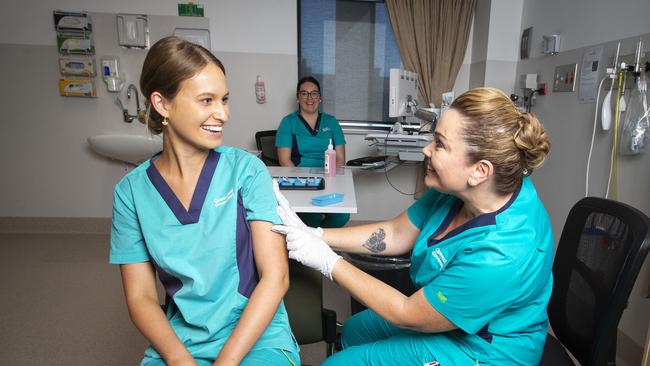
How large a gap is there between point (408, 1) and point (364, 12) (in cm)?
42

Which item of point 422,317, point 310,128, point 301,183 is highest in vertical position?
point 310,128

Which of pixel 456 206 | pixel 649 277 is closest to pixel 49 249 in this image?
pixel 456 206

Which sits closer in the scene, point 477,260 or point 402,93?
point 477,260

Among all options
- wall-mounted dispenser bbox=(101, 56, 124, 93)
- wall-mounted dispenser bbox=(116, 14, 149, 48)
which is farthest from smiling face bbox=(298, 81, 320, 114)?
wall-mounted dispenser bbox=(101, 56, 124, 93)

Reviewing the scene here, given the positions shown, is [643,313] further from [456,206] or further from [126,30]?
[126,30]

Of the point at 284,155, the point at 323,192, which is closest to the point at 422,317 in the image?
the point at 323,192

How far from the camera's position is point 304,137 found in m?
2.97

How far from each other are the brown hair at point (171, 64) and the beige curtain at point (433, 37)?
9.26ft

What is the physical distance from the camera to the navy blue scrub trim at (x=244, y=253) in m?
1.05

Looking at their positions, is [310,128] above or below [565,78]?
below

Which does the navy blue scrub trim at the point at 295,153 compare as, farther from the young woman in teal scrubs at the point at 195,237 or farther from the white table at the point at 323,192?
the young woman in teal scrubs at the point at 195,237

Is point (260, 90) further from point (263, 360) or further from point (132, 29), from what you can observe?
point (263, 360)

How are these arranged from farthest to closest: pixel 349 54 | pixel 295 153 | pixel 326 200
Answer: pixel 349 54 → pixel 295 153 → pixel 326 200

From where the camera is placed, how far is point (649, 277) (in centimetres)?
160
